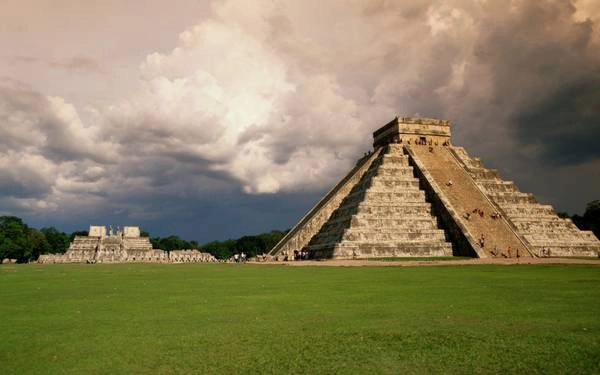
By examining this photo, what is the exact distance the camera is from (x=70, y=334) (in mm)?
7648

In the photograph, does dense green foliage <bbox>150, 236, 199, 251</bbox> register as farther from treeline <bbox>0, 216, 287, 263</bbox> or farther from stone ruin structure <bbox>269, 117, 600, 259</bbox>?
stone ruin structure <bbox>269, 117, 600, 259</bbox>

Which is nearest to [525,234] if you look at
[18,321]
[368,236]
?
[368,236]

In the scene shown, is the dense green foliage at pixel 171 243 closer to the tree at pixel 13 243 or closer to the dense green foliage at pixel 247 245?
the dense green foliage at pixel 247 245

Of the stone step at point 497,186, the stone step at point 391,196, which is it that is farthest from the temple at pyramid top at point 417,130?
the stone step at point 391,196

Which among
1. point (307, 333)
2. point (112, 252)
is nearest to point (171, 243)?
point (112, 252)

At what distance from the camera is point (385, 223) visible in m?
36.9

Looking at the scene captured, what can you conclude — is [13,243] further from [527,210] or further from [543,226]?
[543,226]

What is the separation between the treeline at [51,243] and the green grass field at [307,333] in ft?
196

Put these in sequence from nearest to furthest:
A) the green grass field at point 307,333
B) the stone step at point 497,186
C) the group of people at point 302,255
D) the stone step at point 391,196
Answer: the green grass field at point 307,333 < the stone step at point 391,196 < the group of people at point 302,255 < the stone step at point 497,186

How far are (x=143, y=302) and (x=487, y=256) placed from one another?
27.2 metres

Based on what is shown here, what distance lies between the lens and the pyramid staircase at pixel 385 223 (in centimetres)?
3506

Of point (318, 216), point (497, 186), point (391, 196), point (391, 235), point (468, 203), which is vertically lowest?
point (391, 235)

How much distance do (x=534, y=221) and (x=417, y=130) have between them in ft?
45.9

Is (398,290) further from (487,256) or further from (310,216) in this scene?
(310,216)
